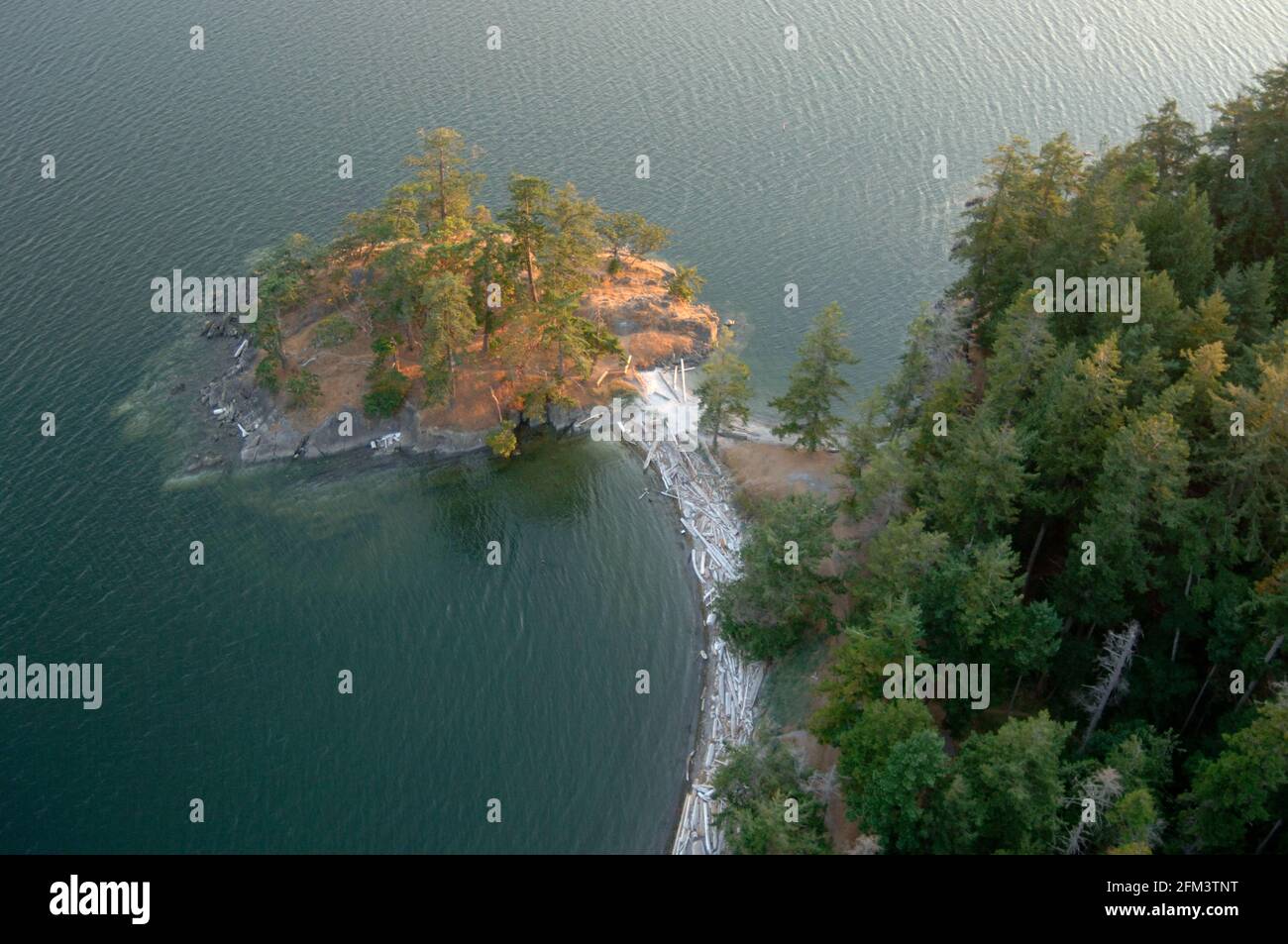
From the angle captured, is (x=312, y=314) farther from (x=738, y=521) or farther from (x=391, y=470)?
(x=738, y=521)

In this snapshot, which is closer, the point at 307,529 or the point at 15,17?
the point at 307,529

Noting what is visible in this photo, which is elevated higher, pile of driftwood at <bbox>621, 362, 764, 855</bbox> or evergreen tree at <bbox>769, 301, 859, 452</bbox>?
evergreen tree at <bbox>769, 301, 859, 452</bbox>

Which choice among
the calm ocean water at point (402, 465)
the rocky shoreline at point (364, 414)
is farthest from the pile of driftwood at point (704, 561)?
the rocky shoreline at point (364, 414)

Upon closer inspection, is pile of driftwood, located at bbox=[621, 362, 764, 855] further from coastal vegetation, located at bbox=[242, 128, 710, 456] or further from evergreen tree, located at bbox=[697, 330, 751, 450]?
coastal vegetation, located at bbox=[242, 128, 710, 456]

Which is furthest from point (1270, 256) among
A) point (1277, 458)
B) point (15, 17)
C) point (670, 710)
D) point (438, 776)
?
point (15, 17)

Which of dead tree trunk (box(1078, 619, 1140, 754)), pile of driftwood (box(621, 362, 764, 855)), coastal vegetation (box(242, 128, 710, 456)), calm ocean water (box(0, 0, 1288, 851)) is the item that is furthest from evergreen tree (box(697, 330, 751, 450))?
dead tree trunk (box(1078, 619, 1140, 754))

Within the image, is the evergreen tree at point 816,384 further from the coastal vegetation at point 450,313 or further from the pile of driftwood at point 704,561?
the pile of driftwood at point 704,561

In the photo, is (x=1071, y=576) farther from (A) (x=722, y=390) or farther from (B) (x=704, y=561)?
(A) (x=722, y=390)
